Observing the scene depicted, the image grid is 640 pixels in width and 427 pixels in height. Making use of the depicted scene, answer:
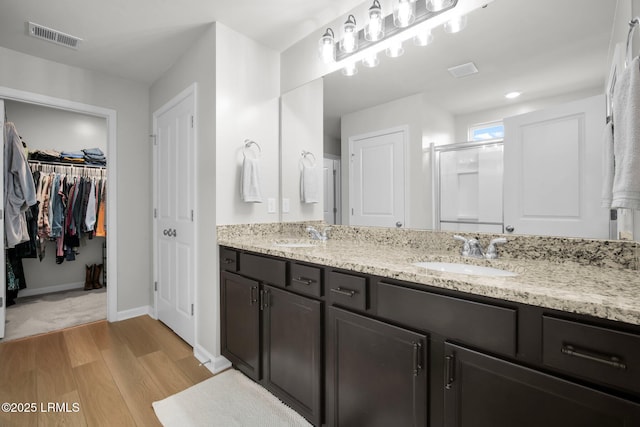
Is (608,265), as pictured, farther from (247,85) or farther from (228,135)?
(247,85)

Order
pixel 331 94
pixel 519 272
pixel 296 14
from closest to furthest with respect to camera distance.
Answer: pixel 519 272 < pixel 296 14 < pixel 331 94

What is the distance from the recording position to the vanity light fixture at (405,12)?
1.62 metres

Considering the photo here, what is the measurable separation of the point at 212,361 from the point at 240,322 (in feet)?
1.52

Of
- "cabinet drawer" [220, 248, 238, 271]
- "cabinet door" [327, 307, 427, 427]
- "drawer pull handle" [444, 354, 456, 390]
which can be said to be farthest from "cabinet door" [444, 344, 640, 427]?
"cabinet drawer" [220, 248, 238, 271]

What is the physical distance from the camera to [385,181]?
185cm

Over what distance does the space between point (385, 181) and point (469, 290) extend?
103 cm

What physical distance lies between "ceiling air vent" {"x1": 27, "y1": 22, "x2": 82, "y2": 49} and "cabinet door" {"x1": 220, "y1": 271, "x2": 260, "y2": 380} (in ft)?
6.88

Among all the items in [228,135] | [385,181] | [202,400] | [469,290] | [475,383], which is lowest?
[202,400]

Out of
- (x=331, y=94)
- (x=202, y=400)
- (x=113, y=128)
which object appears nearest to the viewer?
(x=202, y=400)

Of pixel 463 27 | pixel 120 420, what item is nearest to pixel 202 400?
pixel 120 420

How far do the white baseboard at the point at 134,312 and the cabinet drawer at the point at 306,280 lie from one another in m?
2.31

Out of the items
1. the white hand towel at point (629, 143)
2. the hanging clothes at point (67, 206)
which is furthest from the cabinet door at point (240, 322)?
the hanging clothes at point (67, 206)

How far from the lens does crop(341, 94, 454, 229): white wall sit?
5.24 feet

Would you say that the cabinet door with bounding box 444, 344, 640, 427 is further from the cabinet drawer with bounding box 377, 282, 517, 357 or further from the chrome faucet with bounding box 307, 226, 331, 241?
the chrome faucet with bounding box 307, 226, 331, 241
